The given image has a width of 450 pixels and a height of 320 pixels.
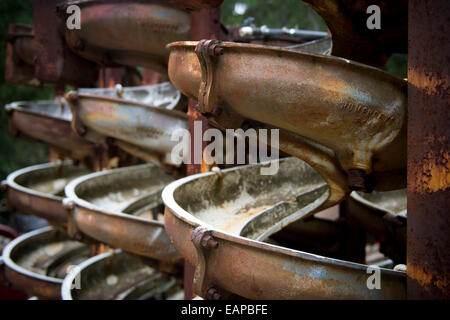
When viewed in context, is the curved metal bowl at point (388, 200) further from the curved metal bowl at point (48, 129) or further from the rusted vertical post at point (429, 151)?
the curved metal bowl at point (48, 129)

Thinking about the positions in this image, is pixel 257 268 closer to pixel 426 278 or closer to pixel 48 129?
pixel 426 278

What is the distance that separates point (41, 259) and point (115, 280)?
4.96ft

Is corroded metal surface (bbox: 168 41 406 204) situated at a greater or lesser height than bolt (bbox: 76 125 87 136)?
greater

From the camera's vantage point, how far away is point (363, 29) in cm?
289

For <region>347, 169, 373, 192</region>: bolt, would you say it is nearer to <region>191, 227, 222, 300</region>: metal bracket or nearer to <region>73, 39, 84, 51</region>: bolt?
<region>191, 227, 222, 300</region>: metal bracket

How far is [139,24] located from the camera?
3.65 metres

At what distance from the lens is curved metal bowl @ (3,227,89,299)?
15.0ft

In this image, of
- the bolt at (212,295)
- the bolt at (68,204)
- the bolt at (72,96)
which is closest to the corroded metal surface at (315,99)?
the bolt at (212,295)

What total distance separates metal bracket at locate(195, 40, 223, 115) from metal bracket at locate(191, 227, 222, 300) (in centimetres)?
53

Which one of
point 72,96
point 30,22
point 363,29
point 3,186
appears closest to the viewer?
point 363,29

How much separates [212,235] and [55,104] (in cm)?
525

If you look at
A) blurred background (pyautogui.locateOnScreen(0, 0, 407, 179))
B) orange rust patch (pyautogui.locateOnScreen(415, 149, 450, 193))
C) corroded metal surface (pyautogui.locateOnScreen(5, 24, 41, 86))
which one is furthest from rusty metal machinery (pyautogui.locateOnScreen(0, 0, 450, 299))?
blurred background (pyautogui.locateOnScreen(0, 0, 407, 179))

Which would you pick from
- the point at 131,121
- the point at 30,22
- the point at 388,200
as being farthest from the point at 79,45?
the point at 30,22

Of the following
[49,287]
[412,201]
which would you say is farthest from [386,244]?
[49,287]
